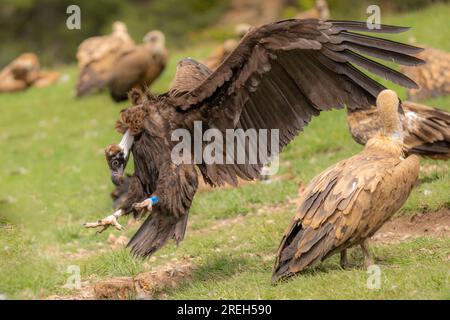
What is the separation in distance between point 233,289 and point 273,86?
5.52ft

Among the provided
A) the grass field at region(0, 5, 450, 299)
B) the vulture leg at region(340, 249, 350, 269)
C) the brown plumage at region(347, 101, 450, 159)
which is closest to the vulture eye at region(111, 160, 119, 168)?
the grass field at region(0, 5, 450, 299)

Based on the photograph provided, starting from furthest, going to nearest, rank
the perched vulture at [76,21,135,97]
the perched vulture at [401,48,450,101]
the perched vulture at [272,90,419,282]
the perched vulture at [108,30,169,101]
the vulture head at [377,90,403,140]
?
1. the perched vulture at [76,21,135,97]
2. the perched vulture at [108,30,169,101]
3. the perched vulture at [401,48,450,101]
4. the vulture head at [377,90,403,140]
5. the perched vulture at [272,90,419,282]

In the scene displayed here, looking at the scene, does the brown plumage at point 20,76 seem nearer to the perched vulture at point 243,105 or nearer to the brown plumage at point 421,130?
the brown plumage at point 421,130

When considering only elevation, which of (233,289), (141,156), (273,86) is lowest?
(233,289)

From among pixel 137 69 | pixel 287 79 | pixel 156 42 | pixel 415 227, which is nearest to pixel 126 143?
pixel 287 79

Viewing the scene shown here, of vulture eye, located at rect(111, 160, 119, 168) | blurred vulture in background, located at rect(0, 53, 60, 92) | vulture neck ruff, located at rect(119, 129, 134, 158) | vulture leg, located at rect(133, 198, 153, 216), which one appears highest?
blurred vulture in background, located at rect(0, 53, 60, 92)

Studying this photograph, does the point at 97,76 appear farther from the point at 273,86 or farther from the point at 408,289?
the point at 408,289

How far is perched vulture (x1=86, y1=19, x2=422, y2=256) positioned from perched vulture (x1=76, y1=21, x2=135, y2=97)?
10181 mm

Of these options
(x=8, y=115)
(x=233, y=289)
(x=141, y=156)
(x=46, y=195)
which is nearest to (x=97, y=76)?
(x=8, y=115)

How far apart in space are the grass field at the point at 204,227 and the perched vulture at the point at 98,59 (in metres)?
1.68

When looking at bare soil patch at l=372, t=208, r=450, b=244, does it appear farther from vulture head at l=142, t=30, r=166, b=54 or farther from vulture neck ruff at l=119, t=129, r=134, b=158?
vulture head at l=142, t=30, r=166, b=54

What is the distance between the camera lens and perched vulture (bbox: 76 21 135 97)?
1770cm

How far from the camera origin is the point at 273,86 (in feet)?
22.9
